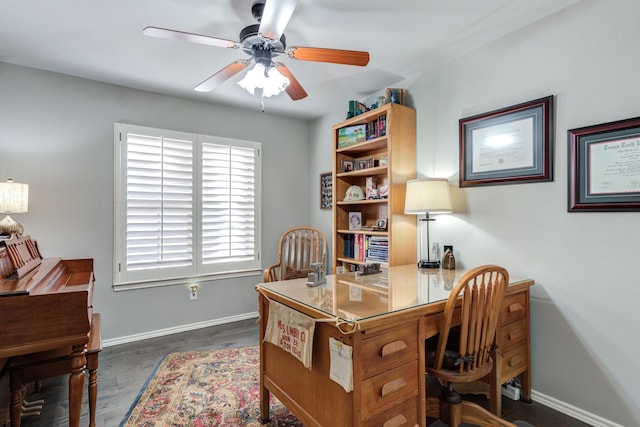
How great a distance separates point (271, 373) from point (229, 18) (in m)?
2.19

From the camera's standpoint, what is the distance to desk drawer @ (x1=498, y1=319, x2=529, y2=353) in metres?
1.98

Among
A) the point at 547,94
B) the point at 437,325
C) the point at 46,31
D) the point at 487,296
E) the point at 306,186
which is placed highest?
the point at 46,31

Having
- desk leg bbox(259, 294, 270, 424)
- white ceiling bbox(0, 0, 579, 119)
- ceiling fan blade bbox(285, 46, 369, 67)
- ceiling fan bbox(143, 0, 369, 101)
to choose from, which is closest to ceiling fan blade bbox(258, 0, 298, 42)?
ceiling fan bbox(143, 0, 369, 101)

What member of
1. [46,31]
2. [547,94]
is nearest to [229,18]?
[46,31]

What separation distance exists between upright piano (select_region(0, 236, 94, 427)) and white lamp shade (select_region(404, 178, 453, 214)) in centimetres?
213

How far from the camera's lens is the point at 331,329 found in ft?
4.59

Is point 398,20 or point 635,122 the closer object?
point 635,122

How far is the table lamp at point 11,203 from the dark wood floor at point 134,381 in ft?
3.78

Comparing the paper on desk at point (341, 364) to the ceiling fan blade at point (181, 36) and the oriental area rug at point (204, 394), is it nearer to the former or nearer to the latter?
the oriental area rug at point (204, 394)

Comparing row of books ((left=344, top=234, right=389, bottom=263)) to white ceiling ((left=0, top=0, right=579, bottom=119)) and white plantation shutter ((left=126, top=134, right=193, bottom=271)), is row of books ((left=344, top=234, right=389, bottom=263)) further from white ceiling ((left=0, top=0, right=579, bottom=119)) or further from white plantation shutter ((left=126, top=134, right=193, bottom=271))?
white plantation shutter ((left=126, top=134, right=193, bottom=271))

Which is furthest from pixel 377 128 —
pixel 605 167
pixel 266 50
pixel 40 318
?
pixel 40 318

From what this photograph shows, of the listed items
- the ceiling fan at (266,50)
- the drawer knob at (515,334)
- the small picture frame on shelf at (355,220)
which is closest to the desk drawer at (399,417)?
the drawer knob at (515,334)

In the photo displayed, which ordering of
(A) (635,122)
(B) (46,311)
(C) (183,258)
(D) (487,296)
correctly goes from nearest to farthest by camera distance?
1. (B) (46,311)
2. (D) (487,296)
3. (A) (635,122)
4. (C) (183,258)

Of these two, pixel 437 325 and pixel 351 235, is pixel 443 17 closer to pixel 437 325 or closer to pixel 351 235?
pixel 437 325
